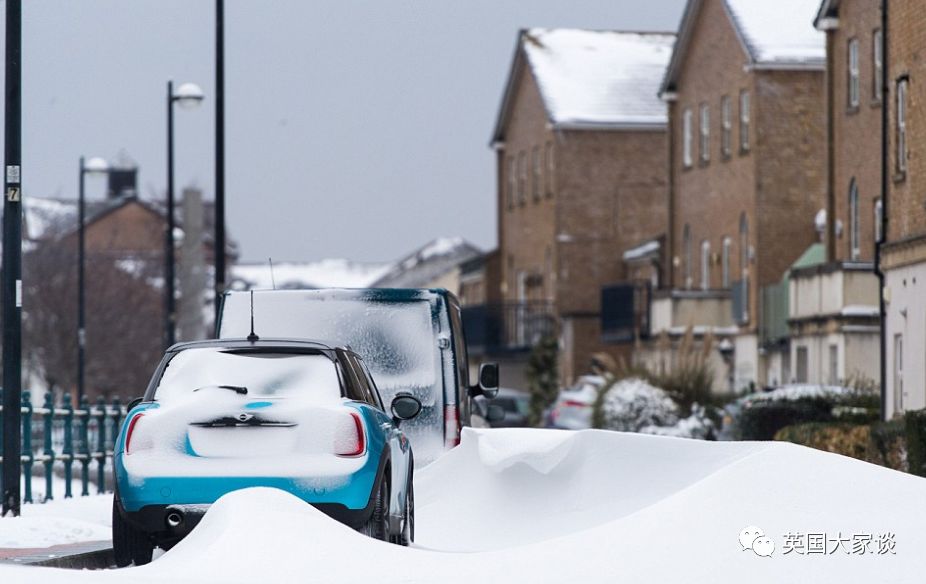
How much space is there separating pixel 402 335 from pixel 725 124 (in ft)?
121

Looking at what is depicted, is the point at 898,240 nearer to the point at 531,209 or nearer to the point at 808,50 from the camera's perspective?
the point at 808,50

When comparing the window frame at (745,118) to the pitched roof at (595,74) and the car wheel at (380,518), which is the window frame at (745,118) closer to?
the pitched roof at (595,74)

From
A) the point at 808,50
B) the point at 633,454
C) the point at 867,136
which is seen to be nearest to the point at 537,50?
the point at 808,50

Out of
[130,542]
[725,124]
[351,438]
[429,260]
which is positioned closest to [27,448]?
[130,542]

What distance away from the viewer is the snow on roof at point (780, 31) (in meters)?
49.1

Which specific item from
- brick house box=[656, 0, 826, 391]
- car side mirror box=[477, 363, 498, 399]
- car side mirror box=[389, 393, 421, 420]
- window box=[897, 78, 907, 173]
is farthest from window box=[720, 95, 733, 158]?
car side mirror box=[389, 393, 421, 420]

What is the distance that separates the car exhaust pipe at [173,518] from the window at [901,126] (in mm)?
23121

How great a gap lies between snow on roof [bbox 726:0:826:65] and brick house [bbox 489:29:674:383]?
14.3 meters

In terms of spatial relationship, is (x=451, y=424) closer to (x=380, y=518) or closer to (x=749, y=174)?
(x=380, y=518)

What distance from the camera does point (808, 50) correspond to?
162 feet

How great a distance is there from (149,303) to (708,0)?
132ft

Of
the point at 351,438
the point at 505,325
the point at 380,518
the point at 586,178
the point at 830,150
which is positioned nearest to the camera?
the point at 351,438

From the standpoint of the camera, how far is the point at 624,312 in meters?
60.6

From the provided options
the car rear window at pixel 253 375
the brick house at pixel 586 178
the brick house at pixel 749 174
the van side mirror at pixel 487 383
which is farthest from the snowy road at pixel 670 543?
the brick house at pixel 586 178
